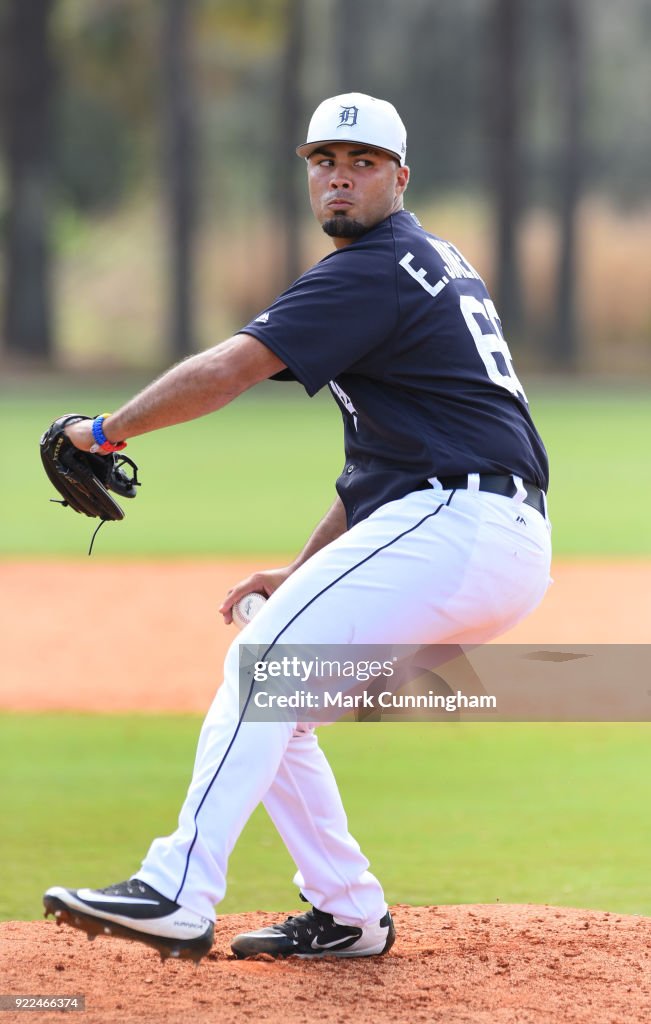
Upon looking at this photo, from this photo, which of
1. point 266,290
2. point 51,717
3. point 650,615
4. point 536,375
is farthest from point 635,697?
point 266,290

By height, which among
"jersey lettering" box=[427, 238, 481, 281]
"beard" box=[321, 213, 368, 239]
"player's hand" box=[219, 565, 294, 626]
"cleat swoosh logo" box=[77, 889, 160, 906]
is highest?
"beard" box=[321, 213, 368, 239]

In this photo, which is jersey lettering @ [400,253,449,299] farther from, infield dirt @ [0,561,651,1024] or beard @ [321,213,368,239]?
infield dirt @ [0,561,651,1024]

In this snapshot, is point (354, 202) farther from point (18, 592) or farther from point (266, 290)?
point (266, 290)

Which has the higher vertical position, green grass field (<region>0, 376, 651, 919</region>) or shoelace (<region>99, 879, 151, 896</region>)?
green grass field (<region>0, 376, 651, 919</region>)

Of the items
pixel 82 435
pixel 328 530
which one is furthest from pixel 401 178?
pixel 82 435

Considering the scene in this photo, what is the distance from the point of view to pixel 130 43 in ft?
138

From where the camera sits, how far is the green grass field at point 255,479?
531 inches

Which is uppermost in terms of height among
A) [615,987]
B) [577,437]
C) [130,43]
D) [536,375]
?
[130,43]

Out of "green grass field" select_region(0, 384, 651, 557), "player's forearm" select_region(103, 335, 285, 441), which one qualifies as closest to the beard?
"player's forearm" select_region(103, 335, 285, 441)

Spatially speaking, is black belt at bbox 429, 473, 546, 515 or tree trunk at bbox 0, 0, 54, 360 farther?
tree trunk at bbox 0, 0, 54, 360

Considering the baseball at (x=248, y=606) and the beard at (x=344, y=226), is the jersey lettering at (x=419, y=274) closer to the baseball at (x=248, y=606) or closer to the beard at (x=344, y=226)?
the beard at (x=344, y=226)

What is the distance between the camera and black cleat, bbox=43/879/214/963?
10.5ft

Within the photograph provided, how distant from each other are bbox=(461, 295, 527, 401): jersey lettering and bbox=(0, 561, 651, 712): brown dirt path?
4.16 m

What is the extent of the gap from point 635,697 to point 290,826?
4.34 meters
